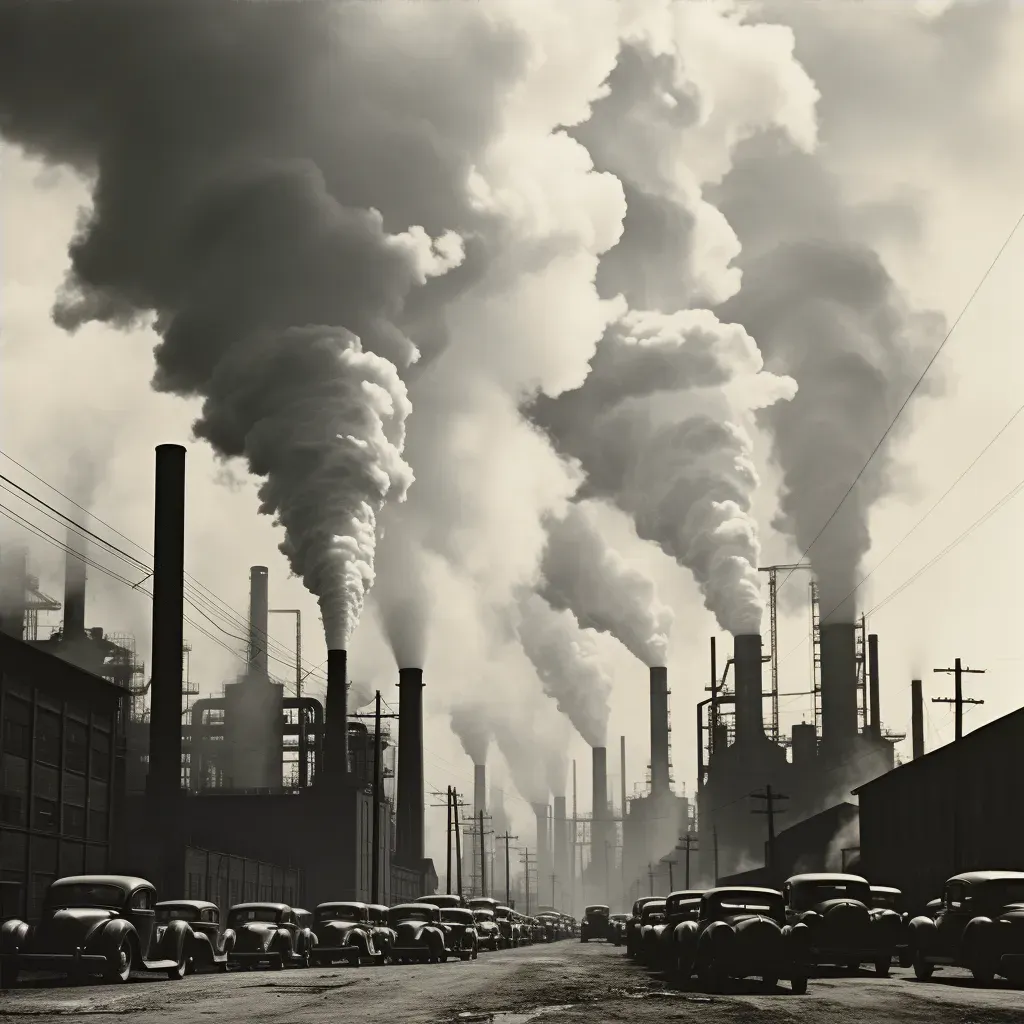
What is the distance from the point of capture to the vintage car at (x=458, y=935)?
38.9m

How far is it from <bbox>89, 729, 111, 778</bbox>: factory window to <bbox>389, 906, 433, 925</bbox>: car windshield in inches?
448

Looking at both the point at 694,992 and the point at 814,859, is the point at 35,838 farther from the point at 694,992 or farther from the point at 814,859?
the point at 814,859

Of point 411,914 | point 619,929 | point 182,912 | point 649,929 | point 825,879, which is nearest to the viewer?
point 825,879

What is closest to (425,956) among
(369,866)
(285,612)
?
(369,866)

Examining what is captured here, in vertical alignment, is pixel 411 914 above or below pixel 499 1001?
below

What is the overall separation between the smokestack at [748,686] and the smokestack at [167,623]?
3869cm

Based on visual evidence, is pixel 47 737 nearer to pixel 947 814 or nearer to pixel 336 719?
pixel 336 719

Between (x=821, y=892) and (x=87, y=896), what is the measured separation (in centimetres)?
1352

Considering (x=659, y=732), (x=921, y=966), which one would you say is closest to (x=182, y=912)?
(x=921, y=966)

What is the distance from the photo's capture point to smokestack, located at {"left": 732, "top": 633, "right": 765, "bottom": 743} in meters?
81.2

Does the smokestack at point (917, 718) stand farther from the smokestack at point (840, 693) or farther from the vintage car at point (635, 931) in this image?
the vintage car at point (635, 931)

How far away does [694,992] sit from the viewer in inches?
804

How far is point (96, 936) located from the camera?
78.6ft

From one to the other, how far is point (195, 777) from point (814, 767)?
35179mm
